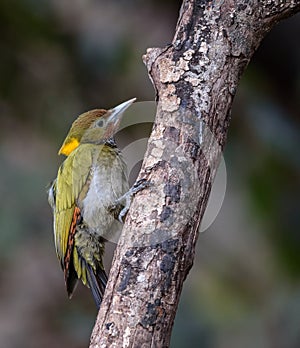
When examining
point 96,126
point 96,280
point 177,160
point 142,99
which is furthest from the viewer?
point 142,99

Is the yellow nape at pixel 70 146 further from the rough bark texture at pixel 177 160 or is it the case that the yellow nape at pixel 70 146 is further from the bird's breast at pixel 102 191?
the rough bark texture at pixel 177 160

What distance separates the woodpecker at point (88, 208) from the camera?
309 centimetres

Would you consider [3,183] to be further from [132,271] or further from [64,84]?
[132,271]

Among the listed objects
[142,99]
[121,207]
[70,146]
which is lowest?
[121,207]

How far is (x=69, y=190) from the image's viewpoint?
314 cm

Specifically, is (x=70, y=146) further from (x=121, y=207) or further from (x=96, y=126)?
(x=121, y=207)

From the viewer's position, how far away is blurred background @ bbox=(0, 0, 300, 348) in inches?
175

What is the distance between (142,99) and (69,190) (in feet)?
7.14

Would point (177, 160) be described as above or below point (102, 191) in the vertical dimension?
below

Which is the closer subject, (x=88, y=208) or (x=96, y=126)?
(x=88, y=208)

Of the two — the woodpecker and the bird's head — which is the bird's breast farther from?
the bird's head

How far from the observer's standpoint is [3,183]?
4.88 m

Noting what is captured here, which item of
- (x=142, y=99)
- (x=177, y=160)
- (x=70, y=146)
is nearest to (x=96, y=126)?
(x=70, y=146)

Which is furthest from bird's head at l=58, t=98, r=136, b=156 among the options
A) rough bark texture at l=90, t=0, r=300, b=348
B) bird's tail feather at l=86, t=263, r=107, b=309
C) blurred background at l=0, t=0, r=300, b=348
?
blurred background at l=0, t=0, r=300, b=348
